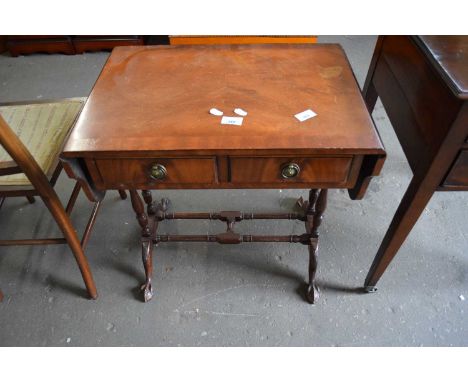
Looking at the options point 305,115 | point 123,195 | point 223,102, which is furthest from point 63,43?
point 305,115

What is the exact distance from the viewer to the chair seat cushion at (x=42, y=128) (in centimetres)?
110

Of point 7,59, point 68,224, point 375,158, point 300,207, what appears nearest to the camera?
point 375,158

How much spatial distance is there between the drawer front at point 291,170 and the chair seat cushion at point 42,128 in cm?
62

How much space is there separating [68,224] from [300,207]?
0.98 meters

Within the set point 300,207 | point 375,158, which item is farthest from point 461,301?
point 375,158

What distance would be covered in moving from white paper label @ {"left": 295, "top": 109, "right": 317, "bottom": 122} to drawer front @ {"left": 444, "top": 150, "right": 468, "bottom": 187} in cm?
35

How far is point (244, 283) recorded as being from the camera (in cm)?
139

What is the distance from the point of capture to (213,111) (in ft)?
2.98

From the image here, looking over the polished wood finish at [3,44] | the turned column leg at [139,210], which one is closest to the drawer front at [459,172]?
the turned column leg at [139,210]

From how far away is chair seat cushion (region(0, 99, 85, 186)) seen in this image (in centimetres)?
110

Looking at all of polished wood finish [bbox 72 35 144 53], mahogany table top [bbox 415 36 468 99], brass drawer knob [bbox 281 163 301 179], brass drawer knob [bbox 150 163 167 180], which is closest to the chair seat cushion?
brass drawer knob [bbox 150 163 167 180]

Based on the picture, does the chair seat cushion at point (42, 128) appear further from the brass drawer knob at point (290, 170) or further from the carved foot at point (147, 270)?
the brass drawer knob at point (290, 170)

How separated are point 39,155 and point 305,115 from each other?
832 mm

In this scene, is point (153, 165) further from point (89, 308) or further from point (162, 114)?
point (89, 308)
